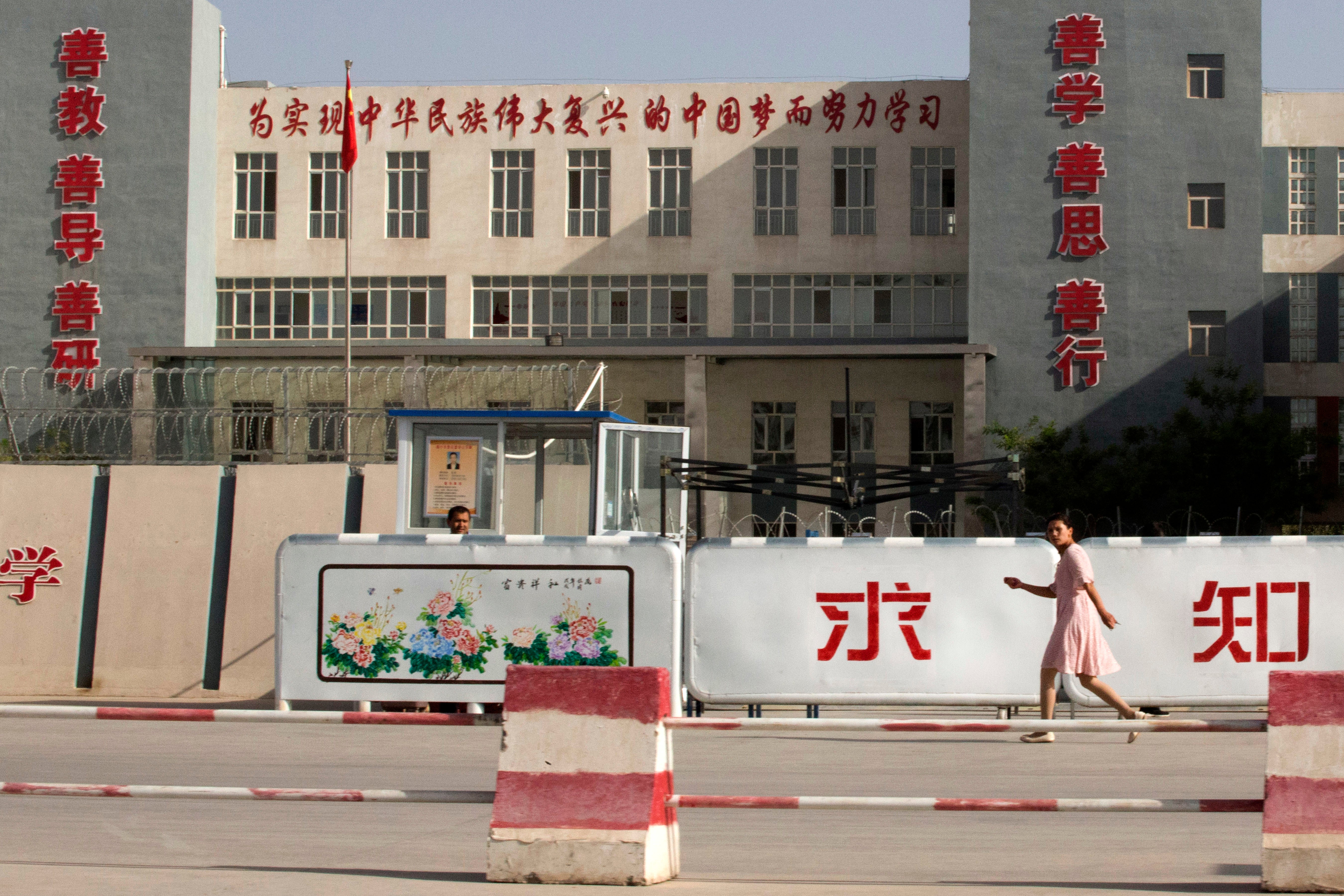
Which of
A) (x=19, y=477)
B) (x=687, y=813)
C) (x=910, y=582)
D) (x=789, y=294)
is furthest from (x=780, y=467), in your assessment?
(x=789, y=294)

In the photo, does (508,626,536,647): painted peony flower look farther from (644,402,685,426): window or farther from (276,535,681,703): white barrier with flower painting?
(644,402,685,426): window

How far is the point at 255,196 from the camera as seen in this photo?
45.7 meters

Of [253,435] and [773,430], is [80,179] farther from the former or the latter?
[253,435]

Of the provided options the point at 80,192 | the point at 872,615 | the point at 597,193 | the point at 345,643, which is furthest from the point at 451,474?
the point at 80,192

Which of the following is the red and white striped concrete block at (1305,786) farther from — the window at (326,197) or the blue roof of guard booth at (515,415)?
the window at (326,197)

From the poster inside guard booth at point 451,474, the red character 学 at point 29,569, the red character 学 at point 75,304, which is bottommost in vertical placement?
the red character 学 at point 29,569

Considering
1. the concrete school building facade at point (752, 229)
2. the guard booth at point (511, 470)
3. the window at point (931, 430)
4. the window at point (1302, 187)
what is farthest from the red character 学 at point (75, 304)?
the window at point (1302, 187)

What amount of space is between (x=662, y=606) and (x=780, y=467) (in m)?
7.08

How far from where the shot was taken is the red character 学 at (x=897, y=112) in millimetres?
43688

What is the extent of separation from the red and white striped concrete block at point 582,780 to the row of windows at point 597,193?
3844 centimetres

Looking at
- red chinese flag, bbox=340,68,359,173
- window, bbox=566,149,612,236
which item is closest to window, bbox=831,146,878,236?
window, bbox=566,149,612,236

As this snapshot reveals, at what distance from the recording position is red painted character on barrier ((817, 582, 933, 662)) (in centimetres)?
1261

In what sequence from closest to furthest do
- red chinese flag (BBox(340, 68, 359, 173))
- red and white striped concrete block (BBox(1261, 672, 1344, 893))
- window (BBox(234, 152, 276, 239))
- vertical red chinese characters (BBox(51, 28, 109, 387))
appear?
red and white striped concrete block (BBox(1261, 672, 1344, 893))
red chinese flag (BBox(340, 68, 359, 173))
vertical red chinese characters (BBox(51, 28, 109, 387))
window (BBox(234, 152, 276, 239))

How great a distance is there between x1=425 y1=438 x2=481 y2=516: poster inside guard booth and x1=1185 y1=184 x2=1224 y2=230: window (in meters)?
30.3
